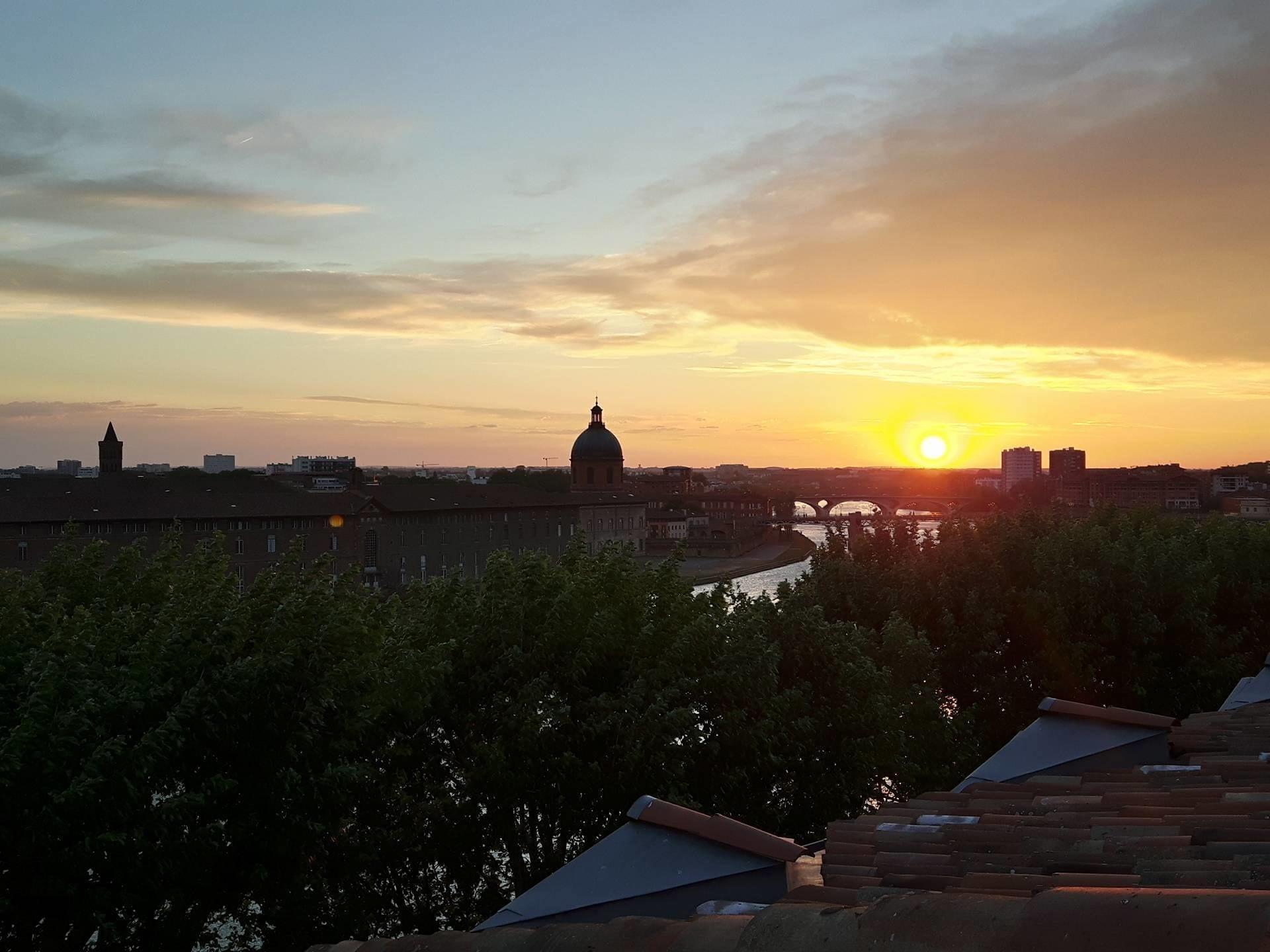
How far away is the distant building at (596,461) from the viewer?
102m

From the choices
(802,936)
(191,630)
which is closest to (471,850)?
(191,630)

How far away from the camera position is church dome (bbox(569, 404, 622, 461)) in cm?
10200

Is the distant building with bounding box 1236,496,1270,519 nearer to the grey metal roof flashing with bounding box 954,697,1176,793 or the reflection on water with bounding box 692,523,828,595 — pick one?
the reflection on water with bounding box 692,523,828,595

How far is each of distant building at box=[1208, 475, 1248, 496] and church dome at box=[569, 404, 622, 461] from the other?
234 feet

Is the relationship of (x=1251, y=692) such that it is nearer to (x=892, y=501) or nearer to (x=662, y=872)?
(x=662, y=872)

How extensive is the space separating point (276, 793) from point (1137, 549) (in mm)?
15722

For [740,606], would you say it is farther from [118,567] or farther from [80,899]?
[80,899]

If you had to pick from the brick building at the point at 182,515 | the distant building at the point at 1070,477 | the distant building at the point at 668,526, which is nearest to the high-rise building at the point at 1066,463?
the distant building at the point at 1070,477

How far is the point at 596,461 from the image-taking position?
101938 mm

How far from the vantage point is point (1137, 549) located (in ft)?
65.3

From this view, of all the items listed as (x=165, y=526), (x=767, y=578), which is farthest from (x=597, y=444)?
(x=165, y=526)

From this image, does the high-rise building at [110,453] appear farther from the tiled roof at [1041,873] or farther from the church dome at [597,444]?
the tiled roof at [1041,873]

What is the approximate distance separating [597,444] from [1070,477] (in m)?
61.5

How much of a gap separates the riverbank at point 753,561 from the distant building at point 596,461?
10.5 metres
